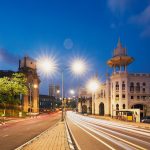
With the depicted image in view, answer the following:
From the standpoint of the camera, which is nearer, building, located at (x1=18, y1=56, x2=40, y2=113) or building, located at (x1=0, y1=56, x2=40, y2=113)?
building, located at (x1=0, y1=56, x2=40, y2=113)

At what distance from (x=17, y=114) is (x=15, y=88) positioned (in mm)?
31199

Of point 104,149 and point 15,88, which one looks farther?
point 15,88

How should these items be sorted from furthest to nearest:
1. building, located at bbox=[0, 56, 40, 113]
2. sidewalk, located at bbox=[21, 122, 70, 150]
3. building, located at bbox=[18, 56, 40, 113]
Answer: building, located at bbox=[18, 56, 40, 113]
building, located at bbox=[0, 56, 40, 113]
sidewalk, located at bbox=[21, 122, 70, 150]

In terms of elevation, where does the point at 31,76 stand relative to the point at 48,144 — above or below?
above

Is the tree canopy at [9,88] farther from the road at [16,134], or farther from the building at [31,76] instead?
the building at [31,76]

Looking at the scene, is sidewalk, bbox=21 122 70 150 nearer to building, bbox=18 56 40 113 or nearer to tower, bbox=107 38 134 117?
tower, bbox=107 38 134 117

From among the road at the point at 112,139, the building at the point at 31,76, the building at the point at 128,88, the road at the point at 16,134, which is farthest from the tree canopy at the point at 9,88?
the building at the point at 31,76

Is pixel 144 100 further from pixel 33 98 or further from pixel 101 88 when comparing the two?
pixel 33 98

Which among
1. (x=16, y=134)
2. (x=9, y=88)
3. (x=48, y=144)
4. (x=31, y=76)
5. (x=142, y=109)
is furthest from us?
(x=31, y=76)

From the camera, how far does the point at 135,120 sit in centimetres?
5906

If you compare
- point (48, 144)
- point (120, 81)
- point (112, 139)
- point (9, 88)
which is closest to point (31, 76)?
point (120, 81)

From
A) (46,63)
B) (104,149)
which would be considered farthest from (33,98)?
(104,149)

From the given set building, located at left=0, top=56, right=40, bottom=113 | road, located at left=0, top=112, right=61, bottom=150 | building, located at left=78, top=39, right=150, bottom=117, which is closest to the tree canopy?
road, located at left=0, top=112, right=61, bottom=150

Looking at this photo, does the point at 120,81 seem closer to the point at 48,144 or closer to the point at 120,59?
the point at 120,59
